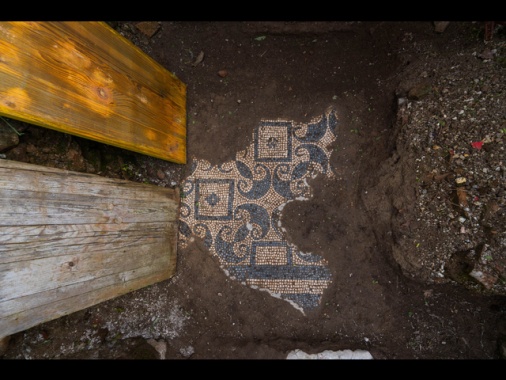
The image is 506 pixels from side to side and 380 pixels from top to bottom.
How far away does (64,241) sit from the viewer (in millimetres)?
2131

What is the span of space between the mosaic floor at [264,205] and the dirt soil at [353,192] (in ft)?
0.34

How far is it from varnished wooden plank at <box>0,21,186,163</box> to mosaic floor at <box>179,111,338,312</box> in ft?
2.54

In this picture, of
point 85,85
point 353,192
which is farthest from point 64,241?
point 353,192

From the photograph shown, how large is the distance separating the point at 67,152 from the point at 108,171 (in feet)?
1.66

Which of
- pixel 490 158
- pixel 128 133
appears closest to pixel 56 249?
pixel 128 133

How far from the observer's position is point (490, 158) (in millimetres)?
2928

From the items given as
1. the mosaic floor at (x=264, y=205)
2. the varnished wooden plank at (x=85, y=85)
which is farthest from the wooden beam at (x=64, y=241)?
the mosaic floor at (x=264, y=205)

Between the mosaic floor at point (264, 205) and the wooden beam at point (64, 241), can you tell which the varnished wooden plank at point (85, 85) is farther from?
the mosaic floor at point (264, 205)

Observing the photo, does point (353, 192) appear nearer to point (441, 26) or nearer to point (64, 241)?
point (441, 26)

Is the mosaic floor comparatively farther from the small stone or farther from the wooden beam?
the small stone

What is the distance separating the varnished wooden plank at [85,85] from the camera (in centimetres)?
183

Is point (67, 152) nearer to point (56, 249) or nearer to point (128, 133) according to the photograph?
point (128, 133)

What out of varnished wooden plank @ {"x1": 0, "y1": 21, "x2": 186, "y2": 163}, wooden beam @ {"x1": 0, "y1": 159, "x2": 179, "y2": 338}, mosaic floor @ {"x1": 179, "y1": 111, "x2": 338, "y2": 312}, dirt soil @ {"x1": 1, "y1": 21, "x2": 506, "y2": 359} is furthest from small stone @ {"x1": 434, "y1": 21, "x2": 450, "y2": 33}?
wooden beam @ {"x1": 0, "y1": 159, "x2": 179, "y2": 338}

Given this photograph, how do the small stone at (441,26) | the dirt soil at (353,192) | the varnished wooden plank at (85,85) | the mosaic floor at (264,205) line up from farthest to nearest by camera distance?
the mosaic floor at (264,205) → the small stone at (441,26) → the dirt soil at (353,192) → the varnished wooden plank at (85,85)
